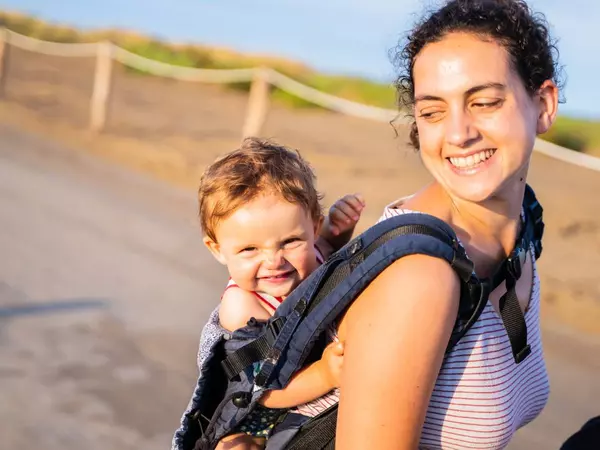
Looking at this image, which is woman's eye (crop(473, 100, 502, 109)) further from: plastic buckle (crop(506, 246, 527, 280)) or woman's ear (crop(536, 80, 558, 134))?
plastic buckle (crop(506, 246, 527, 280))

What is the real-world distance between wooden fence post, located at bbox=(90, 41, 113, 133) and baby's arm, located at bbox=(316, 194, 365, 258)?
12434mm

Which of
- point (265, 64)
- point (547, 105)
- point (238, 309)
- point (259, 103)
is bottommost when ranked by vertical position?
point (238, 309)

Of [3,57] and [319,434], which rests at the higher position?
[3,57]

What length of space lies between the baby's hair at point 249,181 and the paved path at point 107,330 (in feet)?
6.58

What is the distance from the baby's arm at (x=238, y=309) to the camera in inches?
87.6

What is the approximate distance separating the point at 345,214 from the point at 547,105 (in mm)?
723

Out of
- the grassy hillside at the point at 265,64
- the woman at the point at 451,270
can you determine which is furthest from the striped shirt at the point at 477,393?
the grassy hillside at the point at 265,64

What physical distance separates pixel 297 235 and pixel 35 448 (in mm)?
2101

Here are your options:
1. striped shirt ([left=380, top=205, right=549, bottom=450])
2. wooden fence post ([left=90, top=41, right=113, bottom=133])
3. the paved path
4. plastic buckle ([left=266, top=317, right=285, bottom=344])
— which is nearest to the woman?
striped shirt ([left=380, top=205, right=549, bottom=450])

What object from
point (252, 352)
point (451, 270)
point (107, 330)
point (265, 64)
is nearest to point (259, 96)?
point (107, 330)

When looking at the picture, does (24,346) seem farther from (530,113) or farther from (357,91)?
(357,91)

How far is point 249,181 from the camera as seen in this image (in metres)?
2.34

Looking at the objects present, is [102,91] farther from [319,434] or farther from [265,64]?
[265,64]

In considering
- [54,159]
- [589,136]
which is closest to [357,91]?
[589,136]
